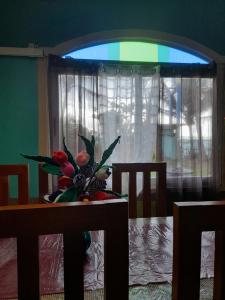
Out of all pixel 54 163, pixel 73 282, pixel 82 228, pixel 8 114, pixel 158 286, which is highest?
pixel 8 114

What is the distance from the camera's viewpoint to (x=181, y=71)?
2.83 m

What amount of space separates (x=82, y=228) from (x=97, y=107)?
2208mm

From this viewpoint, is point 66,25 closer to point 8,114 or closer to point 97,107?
point 97,107

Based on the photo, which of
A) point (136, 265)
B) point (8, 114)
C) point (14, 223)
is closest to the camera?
point (14, 223)

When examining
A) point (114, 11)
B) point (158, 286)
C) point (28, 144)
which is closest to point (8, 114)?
point (28, 144)

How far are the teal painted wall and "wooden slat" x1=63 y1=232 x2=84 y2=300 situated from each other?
86.6 inches

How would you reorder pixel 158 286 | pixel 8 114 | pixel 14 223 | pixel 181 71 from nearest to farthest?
1. pixel 14 223
2. pixel 158 286
3. pixel 8 114
4. pixel 181 71

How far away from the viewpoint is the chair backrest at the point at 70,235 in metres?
0.58

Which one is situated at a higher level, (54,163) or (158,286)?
(54,163)

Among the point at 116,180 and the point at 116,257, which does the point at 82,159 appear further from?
the point at 116,180

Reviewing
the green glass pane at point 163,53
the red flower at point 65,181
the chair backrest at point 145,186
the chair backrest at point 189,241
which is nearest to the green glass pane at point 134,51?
the green glass pane at point 163,53

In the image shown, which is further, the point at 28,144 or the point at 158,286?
the point at 28,144

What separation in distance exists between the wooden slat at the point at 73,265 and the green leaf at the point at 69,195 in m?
0.41

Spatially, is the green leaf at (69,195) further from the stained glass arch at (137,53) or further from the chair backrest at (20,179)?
the stained glass arch at (137,53)
